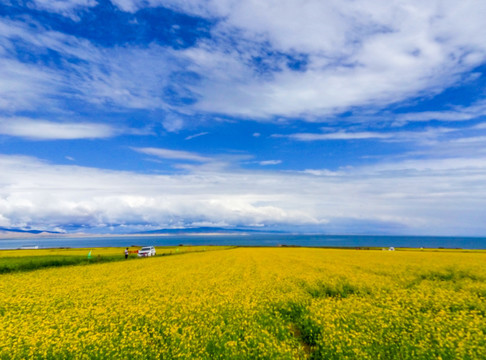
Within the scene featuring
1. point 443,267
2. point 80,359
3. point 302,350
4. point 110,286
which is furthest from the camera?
point 443,267

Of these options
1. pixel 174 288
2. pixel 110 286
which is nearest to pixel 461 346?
pixel 174 288

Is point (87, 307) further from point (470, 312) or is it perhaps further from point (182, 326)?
point (470, 312)

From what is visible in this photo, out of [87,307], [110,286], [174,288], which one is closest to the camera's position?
[87,307]

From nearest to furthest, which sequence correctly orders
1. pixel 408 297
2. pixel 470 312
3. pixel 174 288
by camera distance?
pixel 470 312
pixel 408 297
pixel 174 288

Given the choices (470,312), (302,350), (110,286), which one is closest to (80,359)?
(302,350)

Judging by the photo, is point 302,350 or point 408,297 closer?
point 302,350

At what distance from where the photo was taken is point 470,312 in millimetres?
14930

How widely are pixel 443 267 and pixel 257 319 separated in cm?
3044

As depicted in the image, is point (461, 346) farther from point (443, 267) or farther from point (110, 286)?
point (443, 267)

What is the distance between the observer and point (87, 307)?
1630cm

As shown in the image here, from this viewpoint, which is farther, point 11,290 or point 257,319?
point 11,290

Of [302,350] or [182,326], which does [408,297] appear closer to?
[302,350]

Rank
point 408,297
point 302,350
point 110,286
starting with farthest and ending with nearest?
point 110,286
point 408,297
point 302,350

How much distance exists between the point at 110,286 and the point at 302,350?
1809 cm
